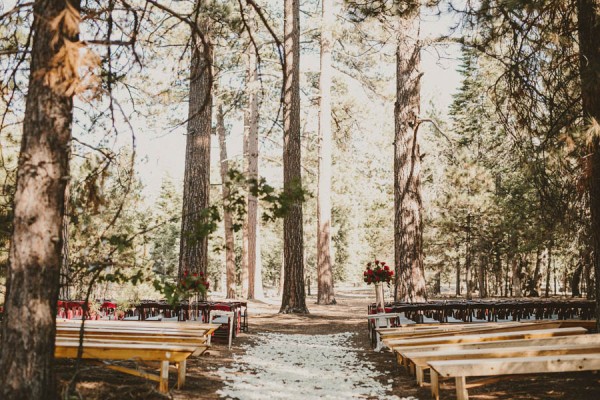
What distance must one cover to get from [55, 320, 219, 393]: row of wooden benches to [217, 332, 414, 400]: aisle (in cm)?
63

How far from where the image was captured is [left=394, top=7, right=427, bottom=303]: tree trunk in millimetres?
11398

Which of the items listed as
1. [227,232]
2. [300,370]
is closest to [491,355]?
[300,370]

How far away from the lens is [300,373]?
666 cm

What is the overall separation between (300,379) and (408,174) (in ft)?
21.2

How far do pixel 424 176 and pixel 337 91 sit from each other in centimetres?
538

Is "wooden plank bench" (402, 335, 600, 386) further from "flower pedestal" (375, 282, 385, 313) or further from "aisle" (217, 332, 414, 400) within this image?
"flower pedestal" (375, 282, 385, 313)

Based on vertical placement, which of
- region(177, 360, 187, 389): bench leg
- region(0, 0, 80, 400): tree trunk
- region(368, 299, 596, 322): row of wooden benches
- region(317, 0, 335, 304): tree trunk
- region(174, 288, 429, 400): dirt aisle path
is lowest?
region(174, 288, 429, 400): dirt aisle path

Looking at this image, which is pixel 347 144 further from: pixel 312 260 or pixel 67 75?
pixel 67 75

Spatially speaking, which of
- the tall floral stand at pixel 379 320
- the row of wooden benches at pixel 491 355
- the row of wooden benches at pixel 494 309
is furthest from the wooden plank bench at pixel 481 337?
the row of wooden benches at pixel 494 309

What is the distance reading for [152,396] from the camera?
15.1 ft

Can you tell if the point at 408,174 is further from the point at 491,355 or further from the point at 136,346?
the point at 136,346

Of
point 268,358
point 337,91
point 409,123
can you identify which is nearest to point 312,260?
point 337,91

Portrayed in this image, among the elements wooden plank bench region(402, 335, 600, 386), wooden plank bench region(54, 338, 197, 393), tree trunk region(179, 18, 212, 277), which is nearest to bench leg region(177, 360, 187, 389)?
wooden plank bench region(54, 338, 197, 393)

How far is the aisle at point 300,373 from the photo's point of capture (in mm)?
5410
